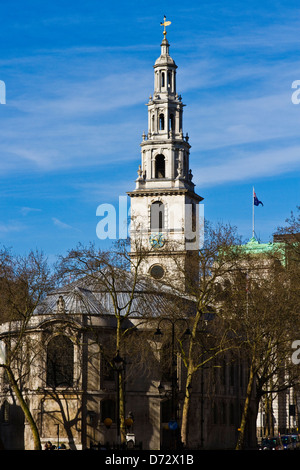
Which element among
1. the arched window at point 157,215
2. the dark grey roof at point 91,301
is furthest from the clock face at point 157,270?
the dark grey roof at point 91,301

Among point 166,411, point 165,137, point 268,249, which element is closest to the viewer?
point 166,411

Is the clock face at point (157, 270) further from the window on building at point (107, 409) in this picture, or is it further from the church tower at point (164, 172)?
the window on building at point (107, 409)

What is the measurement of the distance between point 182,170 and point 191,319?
140 ft

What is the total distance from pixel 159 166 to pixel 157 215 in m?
5.39

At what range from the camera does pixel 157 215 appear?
357ft

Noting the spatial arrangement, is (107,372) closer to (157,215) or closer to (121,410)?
(121,410)

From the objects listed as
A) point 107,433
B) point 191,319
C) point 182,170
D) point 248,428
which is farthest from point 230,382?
point 182,170

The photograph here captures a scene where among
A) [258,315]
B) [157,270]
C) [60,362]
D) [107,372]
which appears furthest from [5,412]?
[157,270]

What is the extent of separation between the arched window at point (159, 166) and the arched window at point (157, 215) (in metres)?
3.13

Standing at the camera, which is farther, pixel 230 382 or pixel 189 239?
pixel 189 239

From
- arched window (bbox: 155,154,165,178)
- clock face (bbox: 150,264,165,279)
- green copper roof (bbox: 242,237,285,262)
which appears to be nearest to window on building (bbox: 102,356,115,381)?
green copper roof (bbox: 242,237,285,262)
